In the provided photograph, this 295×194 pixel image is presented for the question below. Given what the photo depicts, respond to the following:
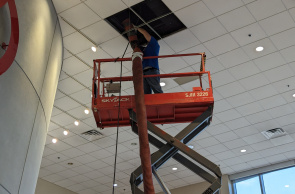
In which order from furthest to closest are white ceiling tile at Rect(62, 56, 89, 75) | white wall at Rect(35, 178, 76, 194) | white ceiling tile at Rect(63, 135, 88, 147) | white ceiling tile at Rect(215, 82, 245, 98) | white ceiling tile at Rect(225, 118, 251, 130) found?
white wall at Rect(35, 178, 76, 194)
white ceiling tile at Rect(63, 135, 88, 147)
white ceiling tile at Rect(225, 118, 251, 130)
white ceiling tile at Rect(215, 82, 245, 98)
white ceiling tile at Rect(62, 56, 89, 75)

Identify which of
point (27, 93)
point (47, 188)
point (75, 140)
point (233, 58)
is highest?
point (233, 58)

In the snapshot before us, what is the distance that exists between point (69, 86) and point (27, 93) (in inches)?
173

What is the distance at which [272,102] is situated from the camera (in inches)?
497

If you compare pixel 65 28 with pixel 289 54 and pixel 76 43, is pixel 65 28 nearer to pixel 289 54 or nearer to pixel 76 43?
pixel 76 43

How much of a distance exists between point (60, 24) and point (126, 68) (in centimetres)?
219

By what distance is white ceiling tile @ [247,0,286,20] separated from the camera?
9242mm

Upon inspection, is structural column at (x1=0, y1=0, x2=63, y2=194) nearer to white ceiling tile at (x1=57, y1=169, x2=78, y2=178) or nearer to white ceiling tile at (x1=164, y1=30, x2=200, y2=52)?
white ceiling tile at (x1=164, y1=30, x2=200, y2=52)

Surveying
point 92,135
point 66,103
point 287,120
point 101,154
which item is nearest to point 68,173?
point 101,154

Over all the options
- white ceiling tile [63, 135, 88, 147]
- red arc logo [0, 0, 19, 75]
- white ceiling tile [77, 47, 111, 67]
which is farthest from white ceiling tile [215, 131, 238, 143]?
red arc logo [0, 0, 19, 75]

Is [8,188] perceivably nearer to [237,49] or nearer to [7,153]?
[7,153]

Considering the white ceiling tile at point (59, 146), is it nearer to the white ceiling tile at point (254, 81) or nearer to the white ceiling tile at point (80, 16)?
the white ceiling tile at point (80, 16)

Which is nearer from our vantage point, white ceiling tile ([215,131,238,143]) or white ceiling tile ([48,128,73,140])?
white ceiling tile ([48,128,73,140])

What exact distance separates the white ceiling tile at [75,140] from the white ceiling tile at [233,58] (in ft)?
19.6

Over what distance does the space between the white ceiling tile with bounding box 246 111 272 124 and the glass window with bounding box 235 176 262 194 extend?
3.93 m
